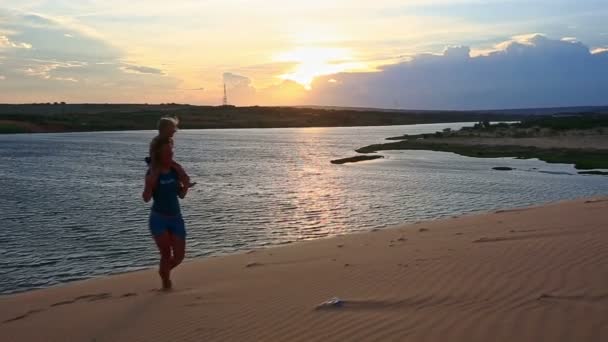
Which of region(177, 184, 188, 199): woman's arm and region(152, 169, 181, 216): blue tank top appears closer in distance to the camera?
region(152, 169, 181, 216): blue tank top

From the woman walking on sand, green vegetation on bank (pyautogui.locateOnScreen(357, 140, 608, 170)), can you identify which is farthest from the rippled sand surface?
the woman walking on sand

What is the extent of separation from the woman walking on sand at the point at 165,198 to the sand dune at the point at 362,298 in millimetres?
764

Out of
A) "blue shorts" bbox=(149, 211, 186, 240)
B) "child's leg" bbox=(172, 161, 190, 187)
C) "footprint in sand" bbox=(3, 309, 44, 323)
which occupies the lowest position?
"footprint in sand" bbox=(3, 309, 44, 323)

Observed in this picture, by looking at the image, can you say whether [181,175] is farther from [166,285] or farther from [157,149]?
[166,285]

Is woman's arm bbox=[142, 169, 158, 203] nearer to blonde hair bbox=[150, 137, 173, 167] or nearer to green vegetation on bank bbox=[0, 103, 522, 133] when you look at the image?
blonde hair bbox=[150, 137, 173, 167]

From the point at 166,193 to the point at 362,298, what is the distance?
2.93 metres

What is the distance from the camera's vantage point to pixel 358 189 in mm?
27766

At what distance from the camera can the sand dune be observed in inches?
249

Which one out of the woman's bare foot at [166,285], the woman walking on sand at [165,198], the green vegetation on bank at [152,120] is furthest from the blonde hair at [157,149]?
the green vegetation on bank at [152,120]

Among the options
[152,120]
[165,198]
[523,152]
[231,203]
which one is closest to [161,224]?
[165,198]

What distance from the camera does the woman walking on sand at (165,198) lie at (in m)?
8.10

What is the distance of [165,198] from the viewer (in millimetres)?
8227

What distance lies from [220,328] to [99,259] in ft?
23.9

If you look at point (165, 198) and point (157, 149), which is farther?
point (165, 198)
